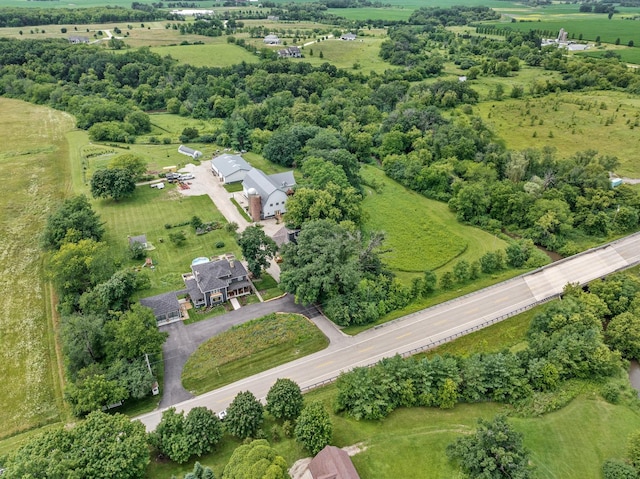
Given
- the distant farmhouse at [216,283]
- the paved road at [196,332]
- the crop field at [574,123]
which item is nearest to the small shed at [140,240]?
the distant farmhouse at [216,283]

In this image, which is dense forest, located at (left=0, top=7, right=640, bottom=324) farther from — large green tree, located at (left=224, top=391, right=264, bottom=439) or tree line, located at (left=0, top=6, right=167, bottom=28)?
tree line, located at (left=0, top=6, right=167, bottom=28)

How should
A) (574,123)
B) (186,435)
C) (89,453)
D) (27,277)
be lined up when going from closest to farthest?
1. (89,453)
2. (186,435)
3. (27,277)
4. (574,123)

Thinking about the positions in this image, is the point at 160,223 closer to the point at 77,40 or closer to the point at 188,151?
the point at 188,151

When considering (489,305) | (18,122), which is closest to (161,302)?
(489,305)

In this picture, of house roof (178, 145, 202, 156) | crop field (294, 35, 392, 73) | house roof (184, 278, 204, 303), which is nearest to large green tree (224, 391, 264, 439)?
house roof (184, 278, 204, 303)

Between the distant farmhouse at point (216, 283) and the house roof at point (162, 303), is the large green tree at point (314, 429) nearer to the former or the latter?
the distant farmhouse at point (216, 283)

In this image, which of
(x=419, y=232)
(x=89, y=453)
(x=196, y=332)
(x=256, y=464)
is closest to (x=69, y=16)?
(x=419, y=232)

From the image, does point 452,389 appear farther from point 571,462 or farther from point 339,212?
point 339,212
